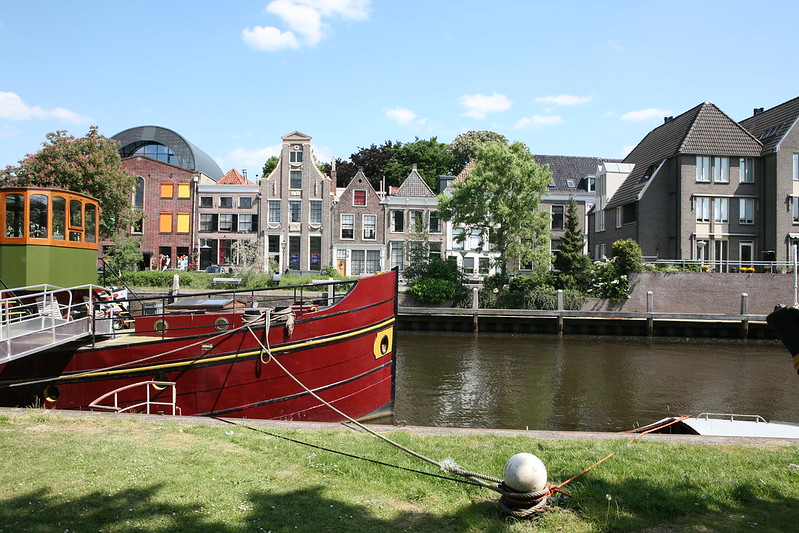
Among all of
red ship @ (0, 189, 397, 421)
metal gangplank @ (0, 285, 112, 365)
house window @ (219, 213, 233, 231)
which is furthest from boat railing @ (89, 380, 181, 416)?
house window @ (219, 213, 233, 231)

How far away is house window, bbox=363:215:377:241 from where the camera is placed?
4447 centimetres

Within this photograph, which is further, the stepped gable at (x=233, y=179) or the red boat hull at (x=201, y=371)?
the stepped gable at (x=233, y=179)

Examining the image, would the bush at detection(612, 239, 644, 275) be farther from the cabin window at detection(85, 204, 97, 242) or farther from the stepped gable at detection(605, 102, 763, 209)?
the cabin window at detection(85, 204, 97, 242)

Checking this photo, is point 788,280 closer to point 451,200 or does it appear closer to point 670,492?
point 451,200

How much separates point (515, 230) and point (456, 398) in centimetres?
1895

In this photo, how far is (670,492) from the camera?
16.1 feet

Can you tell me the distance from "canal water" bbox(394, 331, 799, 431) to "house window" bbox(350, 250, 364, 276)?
59.4 ft

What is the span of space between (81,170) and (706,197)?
36798 mm

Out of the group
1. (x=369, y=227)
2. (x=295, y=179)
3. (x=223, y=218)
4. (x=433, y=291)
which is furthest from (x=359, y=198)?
(x=433, y=291)

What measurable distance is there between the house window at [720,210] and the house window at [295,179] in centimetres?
2907

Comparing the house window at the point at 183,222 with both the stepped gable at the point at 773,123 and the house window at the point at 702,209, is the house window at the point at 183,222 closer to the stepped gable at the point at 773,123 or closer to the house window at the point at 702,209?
the house window at the point at 702,209

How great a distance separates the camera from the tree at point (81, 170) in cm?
3006

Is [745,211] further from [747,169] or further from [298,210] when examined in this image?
[298,210]

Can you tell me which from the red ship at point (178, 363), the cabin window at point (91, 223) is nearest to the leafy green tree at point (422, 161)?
the cabin window at point (91, 223)
